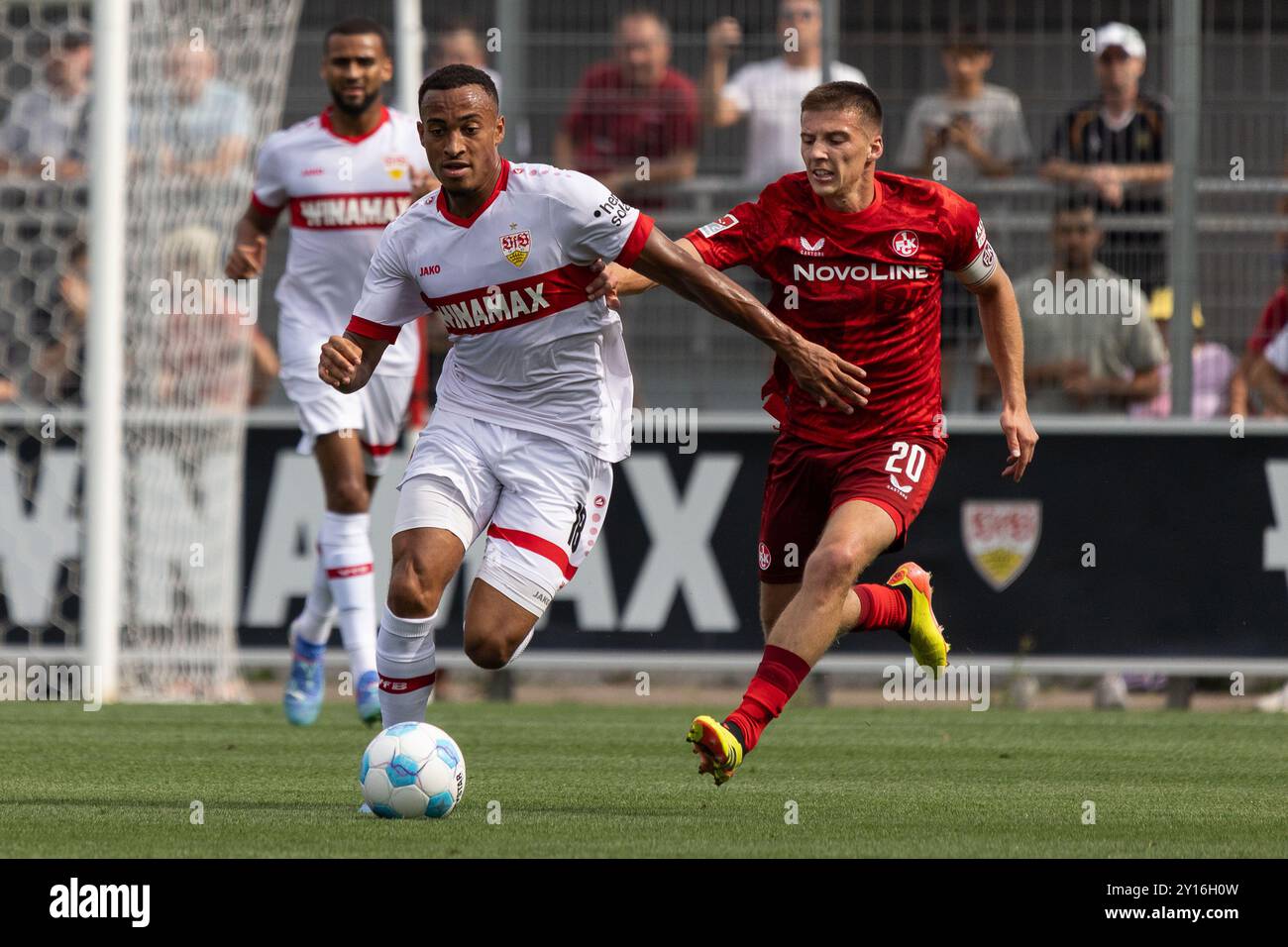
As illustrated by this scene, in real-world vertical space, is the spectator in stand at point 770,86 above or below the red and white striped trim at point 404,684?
above

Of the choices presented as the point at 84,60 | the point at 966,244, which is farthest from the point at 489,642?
the point at 84,60

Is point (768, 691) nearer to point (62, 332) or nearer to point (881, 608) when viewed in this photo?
point (881, 608)

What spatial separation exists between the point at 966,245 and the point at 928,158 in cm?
441

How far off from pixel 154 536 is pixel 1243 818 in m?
6.83

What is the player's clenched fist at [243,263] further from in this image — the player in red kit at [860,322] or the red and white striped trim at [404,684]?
the red and white striped trim at [404,684]

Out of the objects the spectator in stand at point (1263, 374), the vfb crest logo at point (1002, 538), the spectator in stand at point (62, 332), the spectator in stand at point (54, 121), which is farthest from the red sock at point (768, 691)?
the spectator in stand at point (54, 121)

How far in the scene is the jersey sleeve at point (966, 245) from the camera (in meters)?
7.34

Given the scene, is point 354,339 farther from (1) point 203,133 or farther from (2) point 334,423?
(1) point 203,133

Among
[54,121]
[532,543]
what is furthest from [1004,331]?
[54,121]

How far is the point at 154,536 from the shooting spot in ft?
38.0

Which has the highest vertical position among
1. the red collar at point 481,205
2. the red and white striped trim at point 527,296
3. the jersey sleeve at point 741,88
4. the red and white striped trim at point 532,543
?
the jersey sleeve at point 741,88

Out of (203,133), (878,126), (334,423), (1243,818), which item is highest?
(203,133)

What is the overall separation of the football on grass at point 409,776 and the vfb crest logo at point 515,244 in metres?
1.52

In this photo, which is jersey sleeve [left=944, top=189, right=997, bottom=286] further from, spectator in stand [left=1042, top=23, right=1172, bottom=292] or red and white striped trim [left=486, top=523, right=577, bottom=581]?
spectator in stand [left=1042, top=23, right=1172, bottom=292]
